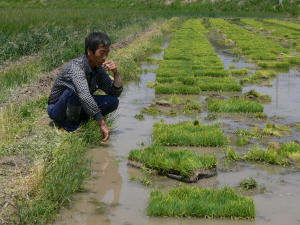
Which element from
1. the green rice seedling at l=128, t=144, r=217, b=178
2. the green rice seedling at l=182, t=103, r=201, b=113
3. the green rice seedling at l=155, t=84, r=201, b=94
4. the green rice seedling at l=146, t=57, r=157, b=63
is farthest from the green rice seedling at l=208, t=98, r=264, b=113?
the green rice seedling at l=146, t=57, r=157, b=63

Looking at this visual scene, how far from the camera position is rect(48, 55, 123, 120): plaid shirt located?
5.27m

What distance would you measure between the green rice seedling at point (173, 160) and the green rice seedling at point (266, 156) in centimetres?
62

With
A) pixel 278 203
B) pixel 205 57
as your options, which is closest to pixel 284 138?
pixel 278 203

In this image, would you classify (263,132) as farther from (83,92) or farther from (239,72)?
(239,72)

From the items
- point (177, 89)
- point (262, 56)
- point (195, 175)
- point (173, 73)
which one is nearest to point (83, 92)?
point (195, 175)

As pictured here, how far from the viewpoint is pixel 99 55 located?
5.39 meters

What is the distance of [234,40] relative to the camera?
2077 cm

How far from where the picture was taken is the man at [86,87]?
5289 millimetres

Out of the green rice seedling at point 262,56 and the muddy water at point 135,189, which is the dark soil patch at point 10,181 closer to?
the muddy water at point 135,189

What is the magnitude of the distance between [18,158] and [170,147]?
1.96m

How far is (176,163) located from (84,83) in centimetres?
129

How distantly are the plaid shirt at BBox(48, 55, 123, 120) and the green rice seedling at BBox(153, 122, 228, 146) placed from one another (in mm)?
751

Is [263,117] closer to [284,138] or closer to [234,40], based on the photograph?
[284,138]

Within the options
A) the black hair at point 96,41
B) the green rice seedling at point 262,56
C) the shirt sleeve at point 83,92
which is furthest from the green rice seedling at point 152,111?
the green rice seedling at point 262,56
